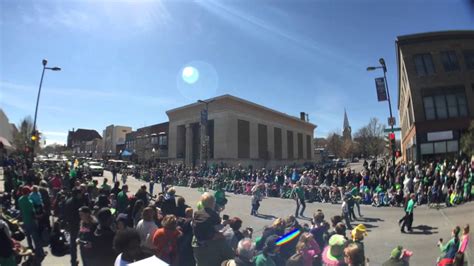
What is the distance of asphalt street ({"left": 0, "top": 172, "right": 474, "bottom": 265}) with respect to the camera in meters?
8.39

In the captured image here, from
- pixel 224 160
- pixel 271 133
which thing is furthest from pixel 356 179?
pixel 271 133

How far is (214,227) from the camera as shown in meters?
4.62

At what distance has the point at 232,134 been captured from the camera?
48.4m

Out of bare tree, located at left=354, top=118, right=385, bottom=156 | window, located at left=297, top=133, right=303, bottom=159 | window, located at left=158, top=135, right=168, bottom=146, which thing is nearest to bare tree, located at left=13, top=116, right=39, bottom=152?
window, located at left=158, top=135, right=168, bottom=146

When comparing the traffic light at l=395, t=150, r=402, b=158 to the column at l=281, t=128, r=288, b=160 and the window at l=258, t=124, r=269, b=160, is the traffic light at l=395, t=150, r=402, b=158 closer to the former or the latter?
the window at l=258, t=124, r=269, b=160

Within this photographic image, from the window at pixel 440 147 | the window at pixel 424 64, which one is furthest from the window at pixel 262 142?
the window at pixel 424 64

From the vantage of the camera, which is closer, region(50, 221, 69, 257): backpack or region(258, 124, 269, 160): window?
region(50, 221, 69, 257): backpack

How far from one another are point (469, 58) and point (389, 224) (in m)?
8.94

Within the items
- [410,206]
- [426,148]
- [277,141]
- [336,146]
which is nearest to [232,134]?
[277,141]

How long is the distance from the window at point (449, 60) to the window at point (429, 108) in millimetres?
6544

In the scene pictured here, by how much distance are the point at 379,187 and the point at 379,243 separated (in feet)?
27.4

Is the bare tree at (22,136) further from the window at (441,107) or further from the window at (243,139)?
the window at (441,107)

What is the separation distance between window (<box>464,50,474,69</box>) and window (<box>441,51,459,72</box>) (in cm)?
41

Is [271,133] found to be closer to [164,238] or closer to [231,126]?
[231,126]
